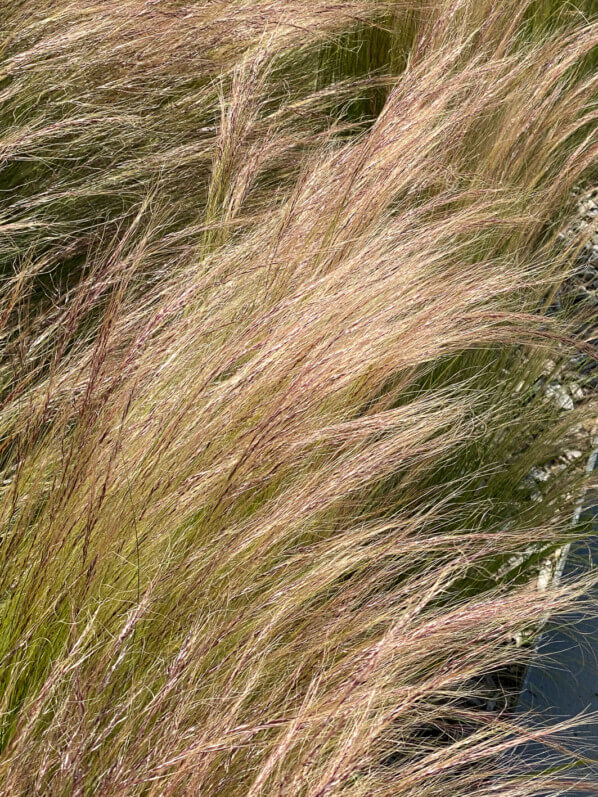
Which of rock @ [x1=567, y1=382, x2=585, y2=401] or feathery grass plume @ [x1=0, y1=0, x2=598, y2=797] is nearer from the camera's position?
feathery grass plume @ [x1=0, y1=0, x2=598, y2=797]

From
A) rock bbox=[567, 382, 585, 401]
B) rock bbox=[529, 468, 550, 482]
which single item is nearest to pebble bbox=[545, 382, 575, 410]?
rock bbox=[567, 382, 585, 401]

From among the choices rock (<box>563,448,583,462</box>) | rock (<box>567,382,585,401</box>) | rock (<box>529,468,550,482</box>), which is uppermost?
rock (<box>567,382,585,401</box>)

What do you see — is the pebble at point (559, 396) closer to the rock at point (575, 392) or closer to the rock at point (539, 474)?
the rock at point (575, 392)

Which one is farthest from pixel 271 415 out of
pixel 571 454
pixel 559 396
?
pixel 571 454

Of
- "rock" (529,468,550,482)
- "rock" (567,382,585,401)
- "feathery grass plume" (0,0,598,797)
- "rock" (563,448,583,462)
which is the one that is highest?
"feathery grass plume" (0,0,598,797)

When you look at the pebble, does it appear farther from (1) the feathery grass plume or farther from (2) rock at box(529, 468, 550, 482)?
(2) rock at box(529, 468, 550, 482)

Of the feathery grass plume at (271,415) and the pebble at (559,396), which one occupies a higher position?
the feathery grass plume at (271,415)

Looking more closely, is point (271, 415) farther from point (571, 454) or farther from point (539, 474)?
point (571, 454)

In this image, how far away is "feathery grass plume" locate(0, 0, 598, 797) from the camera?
3.26 feet

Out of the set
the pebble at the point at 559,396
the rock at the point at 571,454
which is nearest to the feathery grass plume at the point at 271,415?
the pebble at the point at 559,396

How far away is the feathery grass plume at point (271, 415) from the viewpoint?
995 mm

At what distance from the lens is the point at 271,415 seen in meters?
1.14

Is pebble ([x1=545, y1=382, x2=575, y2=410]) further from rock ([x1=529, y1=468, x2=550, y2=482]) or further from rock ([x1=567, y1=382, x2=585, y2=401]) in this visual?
rock ([x1=529, y1=468, x2=550, y2=482])

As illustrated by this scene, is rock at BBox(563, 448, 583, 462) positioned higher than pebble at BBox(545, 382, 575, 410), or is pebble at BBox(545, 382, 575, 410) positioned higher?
pebble at BBox(545, 382, 575, 410)
